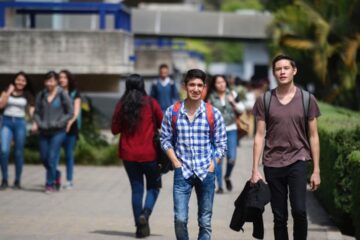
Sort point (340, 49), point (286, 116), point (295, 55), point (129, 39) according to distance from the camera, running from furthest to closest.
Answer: point (295, 55)
point (340, 49)
point (129, 39)
point (286, 116)

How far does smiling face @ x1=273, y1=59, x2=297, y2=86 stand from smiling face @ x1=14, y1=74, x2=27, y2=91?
6562 millimetres

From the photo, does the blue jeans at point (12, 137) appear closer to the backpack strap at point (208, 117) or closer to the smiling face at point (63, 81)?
the smiling face at point (63, 81)

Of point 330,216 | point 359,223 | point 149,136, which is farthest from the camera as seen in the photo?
point 330,216

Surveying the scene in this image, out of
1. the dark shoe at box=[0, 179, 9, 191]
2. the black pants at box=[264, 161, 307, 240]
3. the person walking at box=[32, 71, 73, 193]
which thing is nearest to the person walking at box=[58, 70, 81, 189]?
the person walking at box=[32, 71, 73, 193]

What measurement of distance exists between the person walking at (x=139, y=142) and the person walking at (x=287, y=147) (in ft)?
6.83

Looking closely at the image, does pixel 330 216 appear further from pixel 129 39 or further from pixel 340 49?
pixel 340 49

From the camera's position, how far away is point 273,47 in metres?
32.9

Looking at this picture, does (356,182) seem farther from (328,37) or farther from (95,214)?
(328,37)

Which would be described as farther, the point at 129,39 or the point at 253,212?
the point at 129,39

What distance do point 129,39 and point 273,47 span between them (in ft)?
40.9

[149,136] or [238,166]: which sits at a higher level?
[149,136]

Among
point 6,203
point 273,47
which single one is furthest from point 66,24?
point 6,203

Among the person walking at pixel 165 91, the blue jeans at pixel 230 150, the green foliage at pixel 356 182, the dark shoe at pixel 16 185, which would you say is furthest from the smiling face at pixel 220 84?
the person walking at pixel 165 91

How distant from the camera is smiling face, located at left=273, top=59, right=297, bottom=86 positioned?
8.42 m
